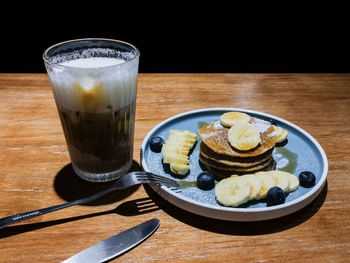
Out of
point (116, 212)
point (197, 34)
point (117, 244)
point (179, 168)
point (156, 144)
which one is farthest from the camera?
point (197, 34)

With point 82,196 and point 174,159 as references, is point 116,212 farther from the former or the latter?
point 174,159

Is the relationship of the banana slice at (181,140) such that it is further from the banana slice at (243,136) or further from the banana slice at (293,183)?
the banana slice at (293,183)

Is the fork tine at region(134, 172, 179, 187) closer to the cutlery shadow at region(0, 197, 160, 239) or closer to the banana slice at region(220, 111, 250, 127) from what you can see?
the cutlery shadow at region(0, 197, 160, 239)

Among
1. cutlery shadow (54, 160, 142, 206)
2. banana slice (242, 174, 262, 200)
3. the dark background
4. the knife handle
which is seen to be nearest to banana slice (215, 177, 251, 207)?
banana slice (242, 174, 262, 200)

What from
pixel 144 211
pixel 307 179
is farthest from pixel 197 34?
pixel 144 211

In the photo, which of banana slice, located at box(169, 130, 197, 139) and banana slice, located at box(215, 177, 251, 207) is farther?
banana slice, located at box(169, 130, 197, 139)

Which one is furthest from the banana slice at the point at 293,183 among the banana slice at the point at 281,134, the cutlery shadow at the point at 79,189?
the cutlery shadow at the point at 79,189
